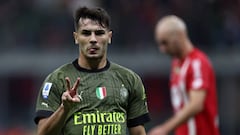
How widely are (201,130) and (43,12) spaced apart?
943 cm

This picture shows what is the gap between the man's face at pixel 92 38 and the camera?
22.1 ft

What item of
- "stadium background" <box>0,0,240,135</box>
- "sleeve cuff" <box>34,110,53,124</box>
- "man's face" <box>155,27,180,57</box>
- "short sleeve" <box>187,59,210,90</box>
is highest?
"sleeve cuff" <box>34,110,53,124</box>

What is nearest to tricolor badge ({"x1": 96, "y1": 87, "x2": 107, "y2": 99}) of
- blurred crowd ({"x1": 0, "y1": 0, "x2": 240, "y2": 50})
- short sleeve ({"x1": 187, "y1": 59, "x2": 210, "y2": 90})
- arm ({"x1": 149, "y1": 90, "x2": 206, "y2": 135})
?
arm ({"x1": 149, "y1": 90, "x2": 206, "y2": 135})

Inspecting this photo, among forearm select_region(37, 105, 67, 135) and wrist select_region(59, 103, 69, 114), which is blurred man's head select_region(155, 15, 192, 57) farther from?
wrist select_region(59, 103, 69, 114)

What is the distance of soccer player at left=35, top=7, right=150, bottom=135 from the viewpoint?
22.0 ft

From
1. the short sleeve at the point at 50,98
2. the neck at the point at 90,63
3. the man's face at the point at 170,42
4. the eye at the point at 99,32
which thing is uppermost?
the eye at the point at 99,32

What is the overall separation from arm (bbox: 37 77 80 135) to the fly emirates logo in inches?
7.2

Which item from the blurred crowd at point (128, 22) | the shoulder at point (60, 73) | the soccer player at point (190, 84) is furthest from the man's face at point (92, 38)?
the blurred crowd at point (128, 22)

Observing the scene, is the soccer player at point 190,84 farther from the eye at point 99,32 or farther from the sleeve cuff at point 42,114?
the sleeve cuff at point 42,114

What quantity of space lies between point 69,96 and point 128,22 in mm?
11787

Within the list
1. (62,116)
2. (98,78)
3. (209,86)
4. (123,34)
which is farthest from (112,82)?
(123,34)

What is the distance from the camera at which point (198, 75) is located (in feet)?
31.8

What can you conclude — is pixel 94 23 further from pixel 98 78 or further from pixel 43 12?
pixel 43 12

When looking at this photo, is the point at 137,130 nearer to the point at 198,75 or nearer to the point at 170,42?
the point at 198,75
